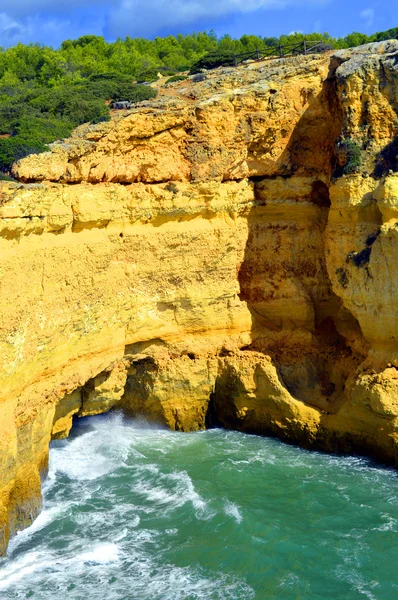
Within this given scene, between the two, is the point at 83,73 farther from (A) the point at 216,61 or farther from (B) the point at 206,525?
(B) the point at 206,525

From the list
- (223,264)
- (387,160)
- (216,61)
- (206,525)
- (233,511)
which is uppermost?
(216,61)

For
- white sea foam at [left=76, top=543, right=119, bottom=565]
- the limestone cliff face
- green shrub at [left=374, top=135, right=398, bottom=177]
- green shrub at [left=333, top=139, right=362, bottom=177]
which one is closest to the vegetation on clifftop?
the limestone cliff face

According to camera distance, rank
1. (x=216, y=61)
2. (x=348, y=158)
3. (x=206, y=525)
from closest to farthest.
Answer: (x=206, y=525), (x=348, y=158), (x=216, y=61)

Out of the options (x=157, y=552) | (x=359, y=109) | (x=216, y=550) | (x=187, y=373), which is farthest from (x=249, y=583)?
(x=359, y=109)

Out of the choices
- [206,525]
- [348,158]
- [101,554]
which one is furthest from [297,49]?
[101,554]

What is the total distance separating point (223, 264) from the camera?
17.4m

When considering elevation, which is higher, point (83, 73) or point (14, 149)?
point (83, 73)

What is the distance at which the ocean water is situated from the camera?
11500mm

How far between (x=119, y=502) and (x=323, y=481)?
4.65 m

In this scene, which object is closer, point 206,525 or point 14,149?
point 206,525

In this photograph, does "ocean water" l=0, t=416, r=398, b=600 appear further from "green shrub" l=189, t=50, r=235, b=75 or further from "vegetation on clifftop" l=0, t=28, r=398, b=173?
"green shrub" l=189, t=50, r=235, b=75

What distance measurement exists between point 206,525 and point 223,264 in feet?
22.7

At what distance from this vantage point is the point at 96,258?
49.4 feet

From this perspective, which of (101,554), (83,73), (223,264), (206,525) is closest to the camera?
(101,554)
